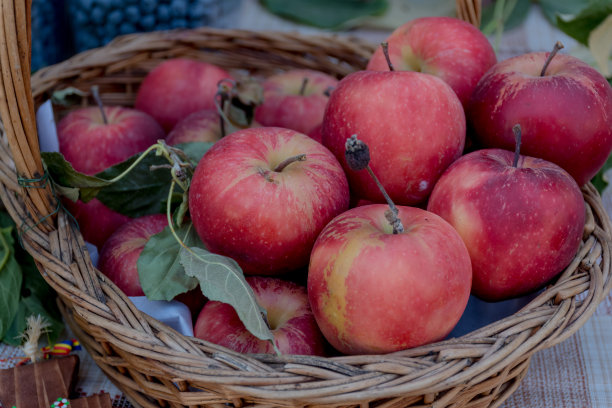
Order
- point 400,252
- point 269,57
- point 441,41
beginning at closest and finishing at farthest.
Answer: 1. point 400,252
2. point 441,41
3. point 269,57

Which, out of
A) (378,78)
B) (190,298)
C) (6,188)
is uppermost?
(378,78)

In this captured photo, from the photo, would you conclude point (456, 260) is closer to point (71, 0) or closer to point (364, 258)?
point (364, 258)

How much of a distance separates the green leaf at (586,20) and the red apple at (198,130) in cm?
55

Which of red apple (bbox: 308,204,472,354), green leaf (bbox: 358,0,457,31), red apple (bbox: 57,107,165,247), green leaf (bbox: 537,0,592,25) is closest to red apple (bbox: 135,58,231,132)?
red apple (bbox: 57,107,165,247)

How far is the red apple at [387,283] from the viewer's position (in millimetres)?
480

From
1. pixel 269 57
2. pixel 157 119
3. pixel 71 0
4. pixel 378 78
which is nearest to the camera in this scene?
pixel 378 78

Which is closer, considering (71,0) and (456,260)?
(456,260)

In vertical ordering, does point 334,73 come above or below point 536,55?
below

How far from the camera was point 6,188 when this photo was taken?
0.62 m

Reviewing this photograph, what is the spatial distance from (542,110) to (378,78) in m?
0.16

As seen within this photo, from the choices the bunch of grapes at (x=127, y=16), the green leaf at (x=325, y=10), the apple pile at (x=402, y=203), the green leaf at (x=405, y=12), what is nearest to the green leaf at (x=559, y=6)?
the green leaf at (x=405, y=12)

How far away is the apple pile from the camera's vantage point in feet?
1.62

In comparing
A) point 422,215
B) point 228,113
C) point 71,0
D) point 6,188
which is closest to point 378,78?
point 422,215

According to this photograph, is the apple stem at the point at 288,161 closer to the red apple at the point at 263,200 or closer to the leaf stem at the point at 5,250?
the red apple at the point at 263,200
